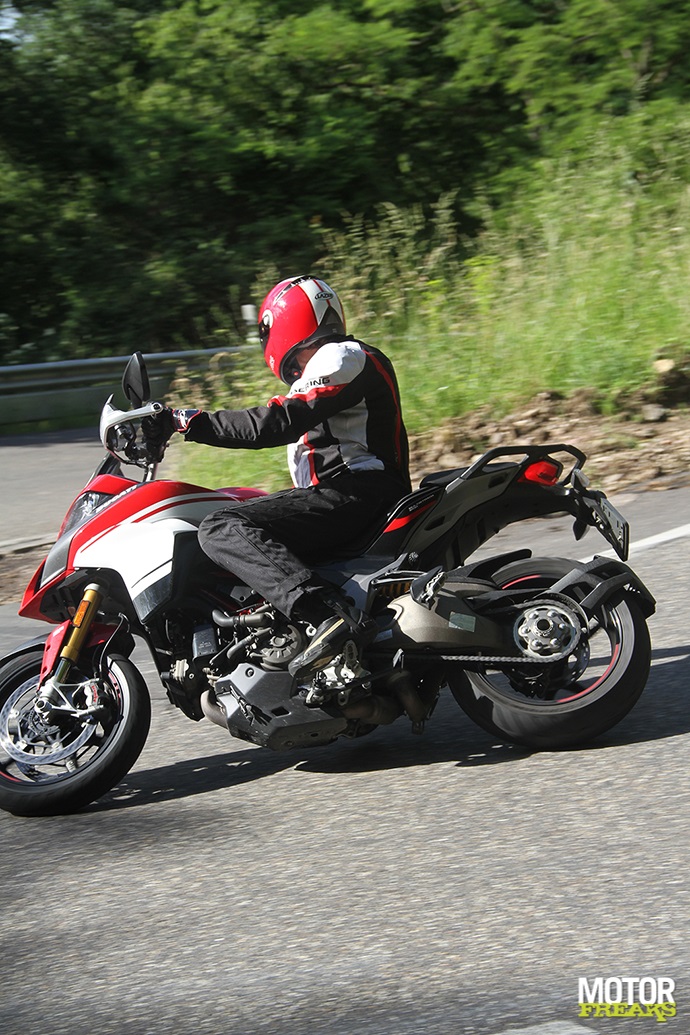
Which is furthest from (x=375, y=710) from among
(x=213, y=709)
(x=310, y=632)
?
(x=213, y=709)

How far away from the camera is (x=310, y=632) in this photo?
178 inches

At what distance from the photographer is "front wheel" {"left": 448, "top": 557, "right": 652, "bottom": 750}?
4.53 metres

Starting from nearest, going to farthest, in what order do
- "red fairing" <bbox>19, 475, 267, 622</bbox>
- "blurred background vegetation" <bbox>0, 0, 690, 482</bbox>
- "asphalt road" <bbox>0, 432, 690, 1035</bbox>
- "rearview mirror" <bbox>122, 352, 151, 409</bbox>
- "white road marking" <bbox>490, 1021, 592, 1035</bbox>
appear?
"white road marking" <bbox>490, 1021, 592, 1035</bbox>, "asphalt road" <bbox>0, 432, 690, 1035</bbox>, "rearview mirror" <bbox>122, 352, 151, 409</bbox>, "red fairing" <bbox>19, 475, 267, 622</bbox>, "blurred background vegetation" <bbox>0, 0, 690, 482</bbox>

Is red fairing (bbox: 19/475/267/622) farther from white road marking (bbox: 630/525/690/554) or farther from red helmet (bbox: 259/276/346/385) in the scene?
white road marking (bbox: 630/525/690/554)

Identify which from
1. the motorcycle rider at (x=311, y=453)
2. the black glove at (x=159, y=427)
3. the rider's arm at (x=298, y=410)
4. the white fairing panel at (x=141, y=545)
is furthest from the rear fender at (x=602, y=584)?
the black glove at (x=159, y=427)

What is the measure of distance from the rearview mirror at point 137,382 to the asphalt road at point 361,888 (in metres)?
1.35

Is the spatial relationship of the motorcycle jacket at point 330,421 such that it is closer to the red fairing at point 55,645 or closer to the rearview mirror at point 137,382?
the rearview mirror at point 137,382

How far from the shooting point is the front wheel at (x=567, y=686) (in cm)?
453

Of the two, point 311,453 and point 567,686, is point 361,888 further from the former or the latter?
point 311,453

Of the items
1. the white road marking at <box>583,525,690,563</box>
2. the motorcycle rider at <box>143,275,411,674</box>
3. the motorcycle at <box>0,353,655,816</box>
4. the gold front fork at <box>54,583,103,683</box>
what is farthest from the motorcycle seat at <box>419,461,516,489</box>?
the white road marking at <box>583,525,690,563</box>

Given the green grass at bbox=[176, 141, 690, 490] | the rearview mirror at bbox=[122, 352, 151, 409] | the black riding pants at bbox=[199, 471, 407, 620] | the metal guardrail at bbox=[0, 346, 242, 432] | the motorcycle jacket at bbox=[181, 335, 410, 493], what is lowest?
the metal guardrail at bbox=[0, 346, 242, 432]

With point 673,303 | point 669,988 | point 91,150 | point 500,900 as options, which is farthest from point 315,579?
point 91,150

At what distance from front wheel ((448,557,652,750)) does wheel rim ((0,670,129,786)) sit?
1.16 metres

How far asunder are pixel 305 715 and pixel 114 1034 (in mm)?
1601
